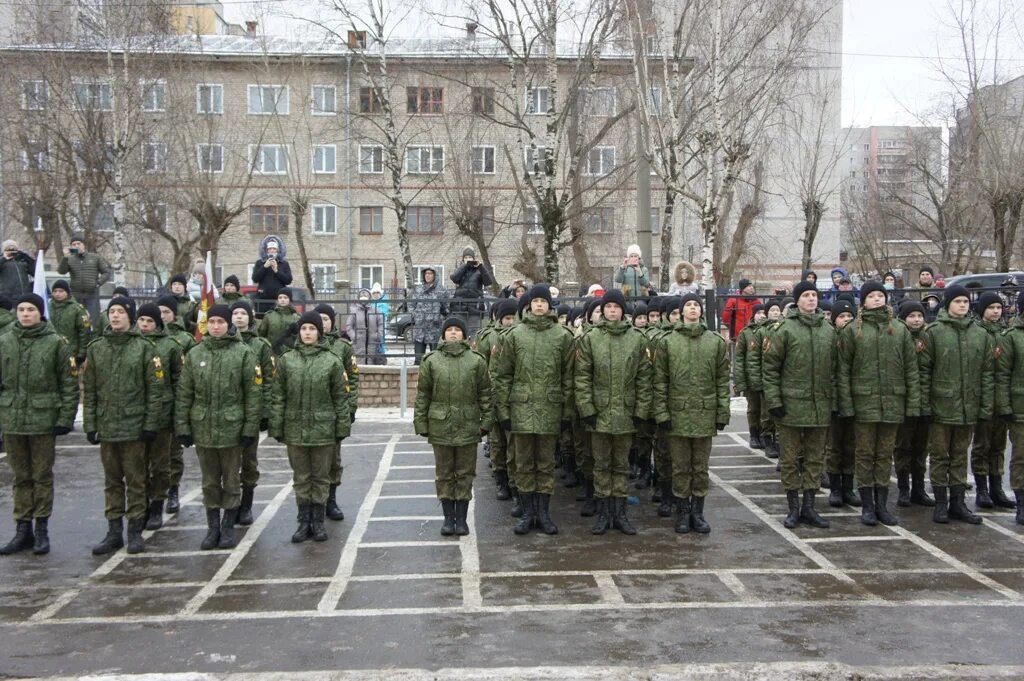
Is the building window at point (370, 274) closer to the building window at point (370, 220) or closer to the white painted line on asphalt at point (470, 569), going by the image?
the building window at point (370, 220)

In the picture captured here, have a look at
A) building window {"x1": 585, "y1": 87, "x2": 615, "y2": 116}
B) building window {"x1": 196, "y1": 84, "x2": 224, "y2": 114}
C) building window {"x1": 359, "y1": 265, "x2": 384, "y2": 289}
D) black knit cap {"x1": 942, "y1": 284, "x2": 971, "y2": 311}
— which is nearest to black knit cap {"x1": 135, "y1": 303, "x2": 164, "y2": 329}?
black knit cap {"x1": 942, "y1": 284, "x2": 971, "y2": 311}

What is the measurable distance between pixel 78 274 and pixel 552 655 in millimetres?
12492

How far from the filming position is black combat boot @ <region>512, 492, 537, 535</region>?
8211mm

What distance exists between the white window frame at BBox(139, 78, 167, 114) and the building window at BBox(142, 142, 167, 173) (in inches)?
45.9

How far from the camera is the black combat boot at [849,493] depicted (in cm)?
929

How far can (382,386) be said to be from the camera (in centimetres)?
1550

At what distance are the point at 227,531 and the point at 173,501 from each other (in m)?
1.58

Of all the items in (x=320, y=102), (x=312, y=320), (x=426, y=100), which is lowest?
(x=312, y=320)

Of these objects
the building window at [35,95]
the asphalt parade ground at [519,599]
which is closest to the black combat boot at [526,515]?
the asphalt parade ground at [519,599]

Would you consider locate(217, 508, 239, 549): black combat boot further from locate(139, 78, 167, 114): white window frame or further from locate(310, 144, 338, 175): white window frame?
locate(310, 144, 338, 175): white window frame

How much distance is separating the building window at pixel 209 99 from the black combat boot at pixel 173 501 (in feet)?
86.7

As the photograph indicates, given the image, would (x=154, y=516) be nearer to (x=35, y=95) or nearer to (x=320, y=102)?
(x=35, y=95)

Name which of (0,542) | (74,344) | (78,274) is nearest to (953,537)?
(0,542)

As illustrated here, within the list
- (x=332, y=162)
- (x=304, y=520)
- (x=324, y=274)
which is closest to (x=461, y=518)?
(x=304, y=520)
